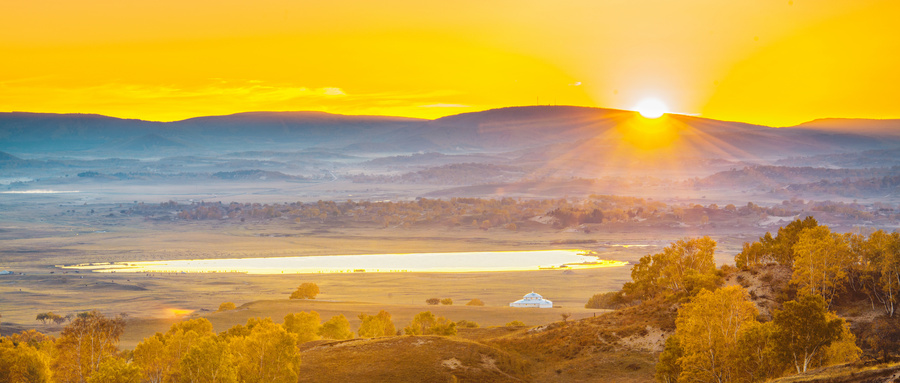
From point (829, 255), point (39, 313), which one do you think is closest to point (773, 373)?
point (829, 255)

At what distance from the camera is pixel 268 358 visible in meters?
33.5

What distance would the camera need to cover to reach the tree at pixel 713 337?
1217 inches

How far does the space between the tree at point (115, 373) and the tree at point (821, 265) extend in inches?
1306

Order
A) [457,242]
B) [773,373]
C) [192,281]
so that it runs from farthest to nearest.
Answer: [457,242]
[192,281]
[773,373]

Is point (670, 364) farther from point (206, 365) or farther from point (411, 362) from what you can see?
point (206, 365)

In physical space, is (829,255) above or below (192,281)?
above

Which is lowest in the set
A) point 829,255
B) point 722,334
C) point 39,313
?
point 39,313

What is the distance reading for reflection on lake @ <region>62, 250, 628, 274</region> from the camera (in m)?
108

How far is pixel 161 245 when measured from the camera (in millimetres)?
137875

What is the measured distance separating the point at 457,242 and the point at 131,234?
6568cm

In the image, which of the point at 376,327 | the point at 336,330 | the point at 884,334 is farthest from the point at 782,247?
the point at 336,330

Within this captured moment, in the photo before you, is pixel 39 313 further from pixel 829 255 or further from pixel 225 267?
pixel 829 255

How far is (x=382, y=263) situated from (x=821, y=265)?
269 feet

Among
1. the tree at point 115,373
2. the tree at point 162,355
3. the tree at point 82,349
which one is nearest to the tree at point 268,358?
the tree at point 162,355
